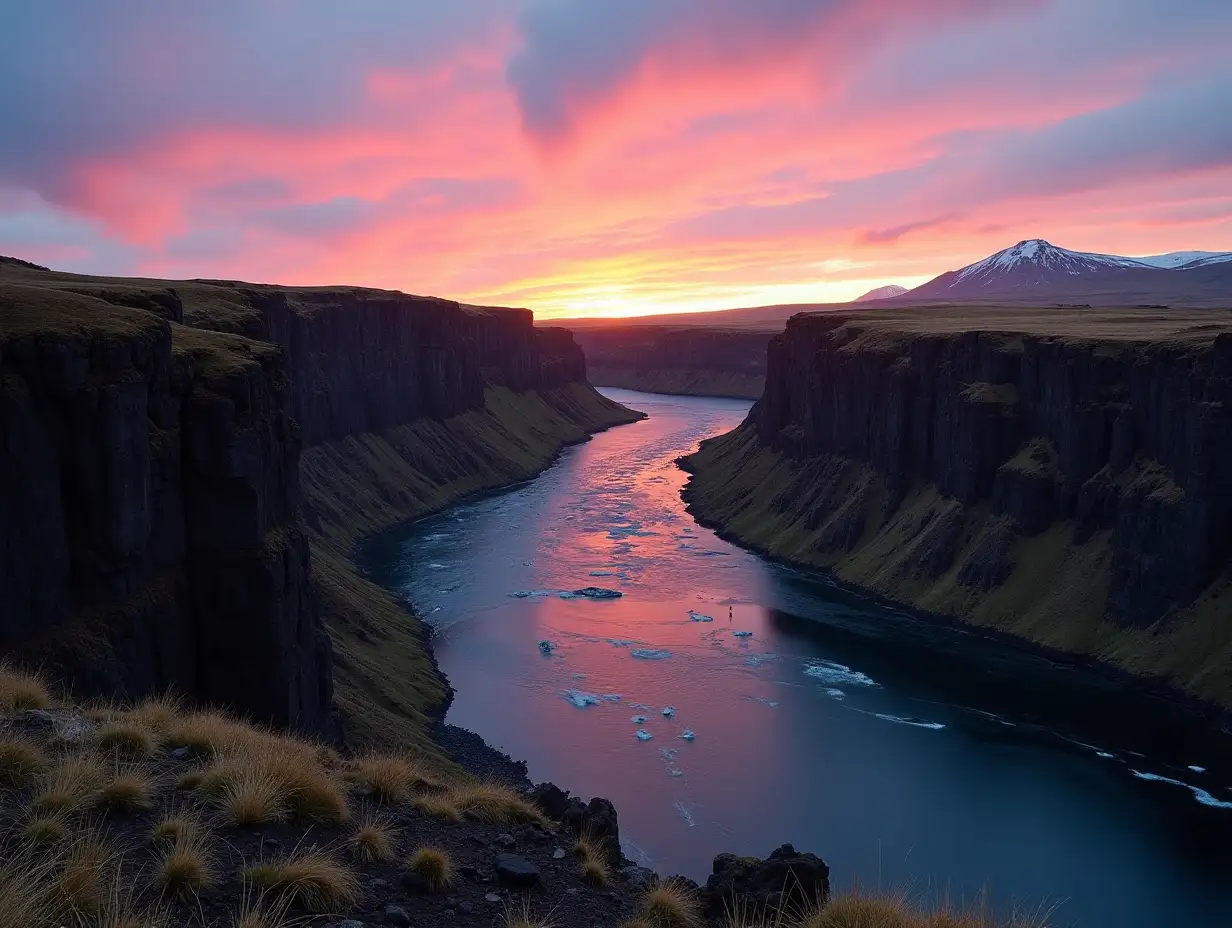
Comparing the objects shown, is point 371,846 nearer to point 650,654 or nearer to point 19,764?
point 19,764

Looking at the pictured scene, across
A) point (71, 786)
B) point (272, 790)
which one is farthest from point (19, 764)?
point (272, 790)

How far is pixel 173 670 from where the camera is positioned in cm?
3672

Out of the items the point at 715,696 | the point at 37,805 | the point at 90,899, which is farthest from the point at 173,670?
the point at 715,696

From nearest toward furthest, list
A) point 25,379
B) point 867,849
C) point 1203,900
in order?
point 25,379, point 1203,900, point 867,849

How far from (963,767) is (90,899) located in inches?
2167

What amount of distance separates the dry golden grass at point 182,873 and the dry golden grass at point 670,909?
7.37m

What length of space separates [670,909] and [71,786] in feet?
33.1

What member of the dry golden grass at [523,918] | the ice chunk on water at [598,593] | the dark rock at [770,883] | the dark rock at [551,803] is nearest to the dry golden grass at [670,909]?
the dark rock at [770,883]

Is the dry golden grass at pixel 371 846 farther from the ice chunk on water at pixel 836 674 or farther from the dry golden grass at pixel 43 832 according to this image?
the ice chunk on water at pixel 836 674

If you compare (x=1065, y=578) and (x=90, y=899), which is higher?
(x=90, y=899)

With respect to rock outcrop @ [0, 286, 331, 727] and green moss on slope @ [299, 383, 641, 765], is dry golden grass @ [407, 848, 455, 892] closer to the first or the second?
rock outcrop @ [0, 286, 331, 727]

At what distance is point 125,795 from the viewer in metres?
15.4

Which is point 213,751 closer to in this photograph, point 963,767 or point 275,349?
point 275,349

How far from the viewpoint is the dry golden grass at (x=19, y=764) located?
15.3 meters
